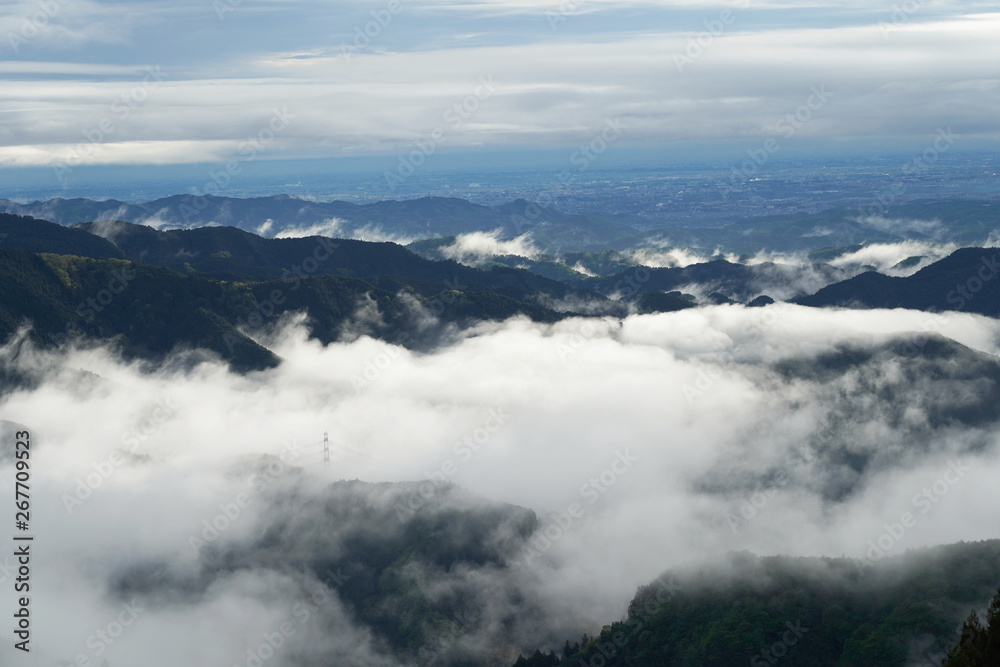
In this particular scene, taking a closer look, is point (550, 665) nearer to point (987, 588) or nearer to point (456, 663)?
point (456, 663)

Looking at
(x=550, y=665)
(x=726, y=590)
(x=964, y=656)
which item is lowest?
(x=550, y=665)

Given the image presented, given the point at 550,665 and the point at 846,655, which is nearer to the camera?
the point at 846,655

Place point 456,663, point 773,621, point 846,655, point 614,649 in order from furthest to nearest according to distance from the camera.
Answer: point 456,663 < point 614,649 < point 773,621 < point 846,655

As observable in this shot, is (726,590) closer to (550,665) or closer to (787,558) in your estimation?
(787,558)

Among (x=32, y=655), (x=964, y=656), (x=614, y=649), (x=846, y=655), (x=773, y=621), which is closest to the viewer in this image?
(x=964, y=656)

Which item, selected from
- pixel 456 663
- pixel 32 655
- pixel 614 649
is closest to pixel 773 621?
pixel 614 649

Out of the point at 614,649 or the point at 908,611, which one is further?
the point at 614,649

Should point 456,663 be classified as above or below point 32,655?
below

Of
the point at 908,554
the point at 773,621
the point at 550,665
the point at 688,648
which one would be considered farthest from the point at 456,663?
the point at 908,554

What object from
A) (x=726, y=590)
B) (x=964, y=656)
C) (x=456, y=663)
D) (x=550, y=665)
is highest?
(x=964, y=656)
